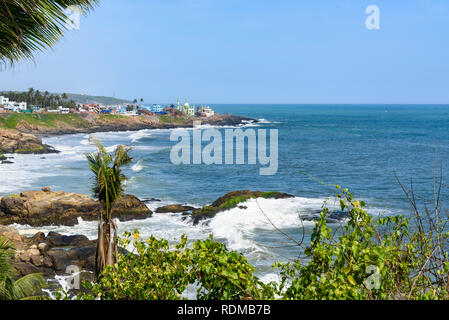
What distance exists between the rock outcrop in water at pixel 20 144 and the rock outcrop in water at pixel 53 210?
31.0 m

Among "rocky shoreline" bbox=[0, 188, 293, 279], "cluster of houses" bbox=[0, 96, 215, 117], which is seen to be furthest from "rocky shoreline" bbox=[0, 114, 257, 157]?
"rocky shoreline" bbox=[0, 188, 293, 279]

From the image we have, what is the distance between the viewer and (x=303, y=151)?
202ft

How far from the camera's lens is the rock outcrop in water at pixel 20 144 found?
52375 millimetres

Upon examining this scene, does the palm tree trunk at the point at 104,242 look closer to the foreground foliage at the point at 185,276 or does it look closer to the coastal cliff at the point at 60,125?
the foreground foliage at the point at 185,276

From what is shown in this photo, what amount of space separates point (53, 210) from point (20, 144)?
3549 centimetres

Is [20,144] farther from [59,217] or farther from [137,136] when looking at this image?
[59,217]

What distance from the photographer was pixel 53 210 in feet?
75.9

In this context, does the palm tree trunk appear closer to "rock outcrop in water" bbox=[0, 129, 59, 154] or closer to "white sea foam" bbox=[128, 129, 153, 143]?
"rock outcrop in water" bbox=[0, 129, 59, 154]

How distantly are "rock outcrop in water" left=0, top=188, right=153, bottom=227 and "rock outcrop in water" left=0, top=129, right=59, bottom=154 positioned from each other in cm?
3099

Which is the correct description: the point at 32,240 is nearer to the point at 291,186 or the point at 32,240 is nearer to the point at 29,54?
the point at 29,54

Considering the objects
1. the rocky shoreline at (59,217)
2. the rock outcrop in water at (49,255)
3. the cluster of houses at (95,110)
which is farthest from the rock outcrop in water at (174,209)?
the cluster of houses at (95,110)

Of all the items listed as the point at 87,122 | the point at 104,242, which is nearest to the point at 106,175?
the point at 104,242
